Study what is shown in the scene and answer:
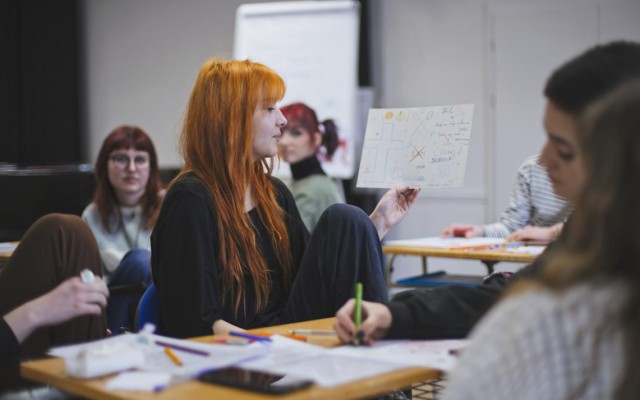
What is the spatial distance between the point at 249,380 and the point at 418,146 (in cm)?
108

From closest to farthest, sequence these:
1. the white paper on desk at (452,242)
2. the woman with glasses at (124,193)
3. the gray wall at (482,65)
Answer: the white paper on desk at (452,242) < the woman with glasses at (124,193) < the gray wall at (482,65)

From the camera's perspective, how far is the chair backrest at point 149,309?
2.29m

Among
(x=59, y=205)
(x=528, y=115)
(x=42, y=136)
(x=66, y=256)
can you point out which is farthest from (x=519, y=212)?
(x=42, y=136)

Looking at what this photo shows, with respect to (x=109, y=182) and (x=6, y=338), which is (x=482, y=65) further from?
(x=6, y=338)

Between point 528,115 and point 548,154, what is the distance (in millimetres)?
4851

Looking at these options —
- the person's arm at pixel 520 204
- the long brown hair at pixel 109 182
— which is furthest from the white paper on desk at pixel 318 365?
the person's arm at pixel 520 204

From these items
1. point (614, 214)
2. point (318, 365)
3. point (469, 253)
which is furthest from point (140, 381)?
point (469, 253)

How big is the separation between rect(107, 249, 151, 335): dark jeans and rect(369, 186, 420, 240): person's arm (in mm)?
1222

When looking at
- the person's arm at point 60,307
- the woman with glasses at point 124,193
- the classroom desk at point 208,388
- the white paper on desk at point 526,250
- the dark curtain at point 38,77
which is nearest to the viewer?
the classroom desk at point 208,388

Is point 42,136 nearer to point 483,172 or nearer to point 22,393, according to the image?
point 483,172

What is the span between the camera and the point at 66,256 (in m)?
2.22

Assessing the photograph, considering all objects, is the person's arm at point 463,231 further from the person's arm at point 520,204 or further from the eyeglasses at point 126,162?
the eyeglasses at point 126,162

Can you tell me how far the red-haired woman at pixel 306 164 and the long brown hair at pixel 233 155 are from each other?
1557 millimetres

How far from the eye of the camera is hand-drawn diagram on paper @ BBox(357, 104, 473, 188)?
2279 millimetres
